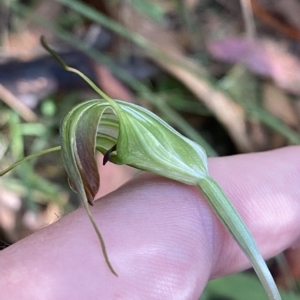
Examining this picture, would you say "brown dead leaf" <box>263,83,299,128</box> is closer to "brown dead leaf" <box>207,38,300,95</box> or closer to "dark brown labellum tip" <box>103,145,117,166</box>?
"brown dead leaf" <box>207,38,300,95</box>

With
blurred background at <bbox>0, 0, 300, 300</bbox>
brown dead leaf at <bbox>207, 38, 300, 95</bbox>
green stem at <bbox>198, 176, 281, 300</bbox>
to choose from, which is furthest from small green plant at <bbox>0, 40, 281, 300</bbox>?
brown dead leaf at <bbox>207, 38, 300, 95</bbox>

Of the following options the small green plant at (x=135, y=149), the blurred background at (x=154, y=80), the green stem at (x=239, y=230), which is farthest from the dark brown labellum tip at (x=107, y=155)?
the blurred background at (x=154, y=80)

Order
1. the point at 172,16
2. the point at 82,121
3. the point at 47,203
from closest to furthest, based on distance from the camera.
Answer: the point at 82,121 < the point at 47,203 < the point at 172,16

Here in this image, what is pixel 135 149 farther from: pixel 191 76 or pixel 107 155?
pixel 191 76

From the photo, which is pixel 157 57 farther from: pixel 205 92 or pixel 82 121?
pixel 82 121

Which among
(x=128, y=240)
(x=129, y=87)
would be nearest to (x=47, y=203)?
(x=129, y=87)

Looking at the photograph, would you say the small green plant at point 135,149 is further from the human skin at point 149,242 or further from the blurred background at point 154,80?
the blurred background at point 154,80
